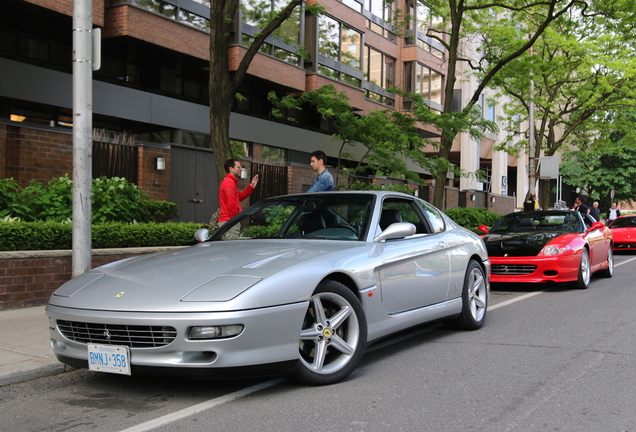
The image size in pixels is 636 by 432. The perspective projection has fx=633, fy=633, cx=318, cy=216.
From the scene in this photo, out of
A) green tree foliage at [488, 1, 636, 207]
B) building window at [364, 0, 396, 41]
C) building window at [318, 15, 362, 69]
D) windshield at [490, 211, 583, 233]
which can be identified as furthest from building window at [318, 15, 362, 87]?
windshield at [490, 211, 583, 233]

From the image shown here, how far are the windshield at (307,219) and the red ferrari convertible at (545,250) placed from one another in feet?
17.9

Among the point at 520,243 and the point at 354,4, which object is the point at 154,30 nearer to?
the point at 520,243

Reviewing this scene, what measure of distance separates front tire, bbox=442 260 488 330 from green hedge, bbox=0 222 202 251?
530 cm

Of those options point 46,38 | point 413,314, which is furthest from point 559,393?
point 46,38

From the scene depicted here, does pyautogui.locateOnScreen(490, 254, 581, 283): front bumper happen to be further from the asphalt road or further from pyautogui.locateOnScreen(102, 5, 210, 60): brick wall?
pyautogui.locateOnScreen(102, 5, 210, 60): brick wall

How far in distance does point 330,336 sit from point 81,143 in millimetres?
4176

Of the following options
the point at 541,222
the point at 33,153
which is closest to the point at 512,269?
the point at 541,222

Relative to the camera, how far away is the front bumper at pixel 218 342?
3.91 meters

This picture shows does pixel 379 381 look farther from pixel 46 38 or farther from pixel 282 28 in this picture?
pixel 282 28

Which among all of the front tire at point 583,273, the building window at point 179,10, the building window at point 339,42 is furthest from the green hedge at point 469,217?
the front tire at point 583,273

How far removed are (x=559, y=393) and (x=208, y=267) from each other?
103 inches

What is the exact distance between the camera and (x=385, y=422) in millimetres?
3764

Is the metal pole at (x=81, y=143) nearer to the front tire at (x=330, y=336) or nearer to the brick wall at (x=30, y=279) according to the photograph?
the brick wall at (x=30, y=279)

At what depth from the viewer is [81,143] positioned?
7180 millimetres
